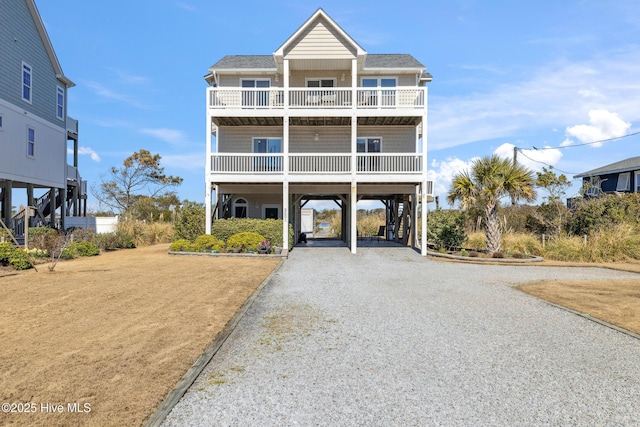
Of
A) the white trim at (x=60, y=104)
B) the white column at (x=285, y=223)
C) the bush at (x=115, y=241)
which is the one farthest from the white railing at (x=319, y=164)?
the white trim at (x=60, y=104)

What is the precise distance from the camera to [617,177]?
3394 cm

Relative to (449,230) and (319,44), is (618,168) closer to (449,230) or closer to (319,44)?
(449,230)

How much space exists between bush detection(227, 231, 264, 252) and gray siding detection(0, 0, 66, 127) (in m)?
12.4

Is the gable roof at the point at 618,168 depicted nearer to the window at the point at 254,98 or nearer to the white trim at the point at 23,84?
the window at the point at 254,98

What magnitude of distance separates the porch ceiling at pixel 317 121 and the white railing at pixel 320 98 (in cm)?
74

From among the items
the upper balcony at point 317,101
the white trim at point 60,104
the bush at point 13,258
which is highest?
the white trim at point 60,104

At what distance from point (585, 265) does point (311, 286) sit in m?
11.1

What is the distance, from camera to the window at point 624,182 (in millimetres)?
32556

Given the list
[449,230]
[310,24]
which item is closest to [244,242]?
[449,230]

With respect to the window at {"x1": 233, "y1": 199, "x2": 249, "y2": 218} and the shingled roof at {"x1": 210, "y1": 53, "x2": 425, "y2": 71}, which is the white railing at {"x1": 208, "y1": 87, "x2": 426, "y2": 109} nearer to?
the shingled roof at {"x1": 210, "y1": 53, "x2": 425, "y2": 71}

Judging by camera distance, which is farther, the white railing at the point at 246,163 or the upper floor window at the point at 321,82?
the upper floor window at the point at 321,82

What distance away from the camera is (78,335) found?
17.3ft

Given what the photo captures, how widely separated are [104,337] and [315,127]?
1674 centimetres

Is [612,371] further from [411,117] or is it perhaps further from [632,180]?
[632,180]
